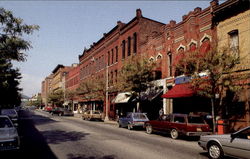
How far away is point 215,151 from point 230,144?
0.78 metres

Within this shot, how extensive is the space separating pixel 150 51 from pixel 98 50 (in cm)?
2015

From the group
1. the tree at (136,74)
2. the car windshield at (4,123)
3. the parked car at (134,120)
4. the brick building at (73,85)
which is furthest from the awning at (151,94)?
the brick building at (73,85)

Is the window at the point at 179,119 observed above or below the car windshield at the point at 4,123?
below

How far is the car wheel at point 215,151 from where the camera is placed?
8648 mm

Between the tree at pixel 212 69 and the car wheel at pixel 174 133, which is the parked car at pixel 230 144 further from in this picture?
the tree at pixel 212 69

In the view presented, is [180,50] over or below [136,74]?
over

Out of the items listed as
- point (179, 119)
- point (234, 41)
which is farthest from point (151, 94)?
point (179, 119)

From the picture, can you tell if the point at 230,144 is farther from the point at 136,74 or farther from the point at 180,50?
the point at 180,50

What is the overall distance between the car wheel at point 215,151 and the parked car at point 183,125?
4.71 meters

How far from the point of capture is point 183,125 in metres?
14.2

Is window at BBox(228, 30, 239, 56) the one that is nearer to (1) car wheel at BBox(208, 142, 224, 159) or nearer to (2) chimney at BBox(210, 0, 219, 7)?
(2) chimney at BBox(210, 0, 219, 7)

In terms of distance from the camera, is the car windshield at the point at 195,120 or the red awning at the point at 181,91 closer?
the car windshield at the point at 195,120

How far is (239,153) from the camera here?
7.89 m

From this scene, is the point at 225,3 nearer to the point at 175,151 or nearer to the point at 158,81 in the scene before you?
the point at 158,81
